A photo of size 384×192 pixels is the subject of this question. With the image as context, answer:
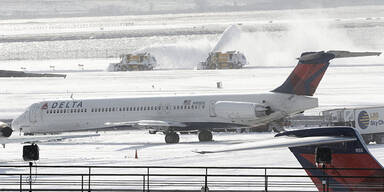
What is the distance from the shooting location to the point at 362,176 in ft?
89.9

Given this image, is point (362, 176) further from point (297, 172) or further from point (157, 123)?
point (157, 123)

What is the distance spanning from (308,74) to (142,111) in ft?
35.1

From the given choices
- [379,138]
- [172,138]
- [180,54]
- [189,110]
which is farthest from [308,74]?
[180,54]

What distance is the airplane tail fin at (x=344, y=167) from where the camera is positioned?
27.4 meters

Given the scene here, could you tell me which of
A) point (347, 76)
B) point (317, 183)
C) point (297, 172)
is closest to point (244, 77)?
point (347, 76)

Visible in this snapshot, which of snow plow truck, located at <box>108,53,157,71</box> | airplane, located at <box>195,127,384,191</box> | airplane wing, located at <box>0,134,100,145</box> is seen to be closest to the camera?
airplane, located at <box>195,127,384,191</box>

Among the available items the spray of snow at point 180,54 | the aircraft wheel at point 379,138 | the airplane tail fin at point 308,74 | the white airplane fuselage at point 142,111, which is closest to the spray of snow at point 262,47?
the spray of snow at point 180,54

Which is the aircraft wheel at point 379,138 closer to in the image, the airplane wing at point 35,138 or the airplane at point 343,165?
the airplane wing at point 35,138

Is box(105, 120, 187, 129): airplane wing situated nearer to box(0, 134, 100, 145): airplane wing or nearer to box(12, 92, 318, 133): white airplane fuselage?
box(12, 92, 318, 133): white airplane fuselage

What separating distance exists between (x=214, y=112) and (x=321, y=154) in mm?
33239

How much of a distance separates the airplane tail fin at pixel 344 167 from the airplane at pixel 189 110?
96.7 feet

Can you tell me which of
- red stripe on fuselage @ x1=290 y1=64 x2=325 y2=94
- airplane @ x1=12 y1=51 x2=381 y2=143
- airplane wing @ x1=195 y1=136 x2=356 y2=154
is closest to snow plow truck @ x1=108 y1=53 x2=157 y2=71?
airplane @ x1=12 y1=51 x2=381 y2=143

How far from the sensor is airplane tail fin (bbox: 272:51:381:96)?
57.9m

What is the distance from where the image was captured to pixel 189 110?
59938mm
